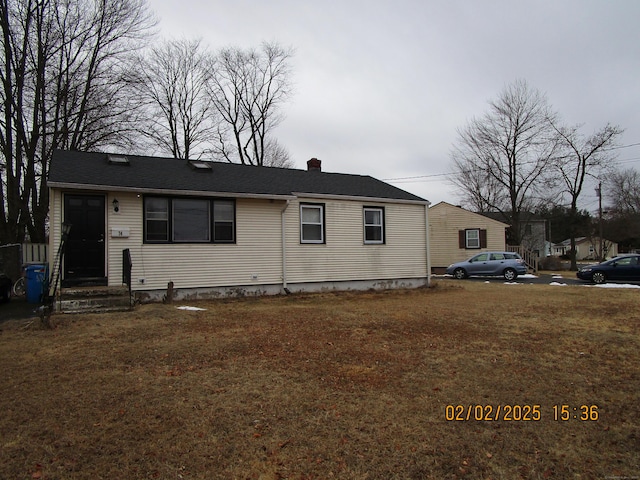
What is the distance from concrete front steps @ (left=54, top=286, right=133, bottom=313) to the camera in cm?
864

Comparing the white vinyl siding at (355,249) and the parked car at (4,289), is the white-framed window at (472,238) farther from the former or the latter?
the parked car at (4,289)

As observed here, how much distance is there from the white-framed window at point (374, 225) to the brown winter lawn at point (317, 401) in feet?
22.0

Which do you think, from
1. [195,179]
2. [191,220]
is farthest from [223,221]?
[195,179]

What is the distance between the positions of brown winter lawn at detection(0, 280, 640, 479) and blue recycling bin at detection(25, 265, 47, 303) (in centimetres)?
441

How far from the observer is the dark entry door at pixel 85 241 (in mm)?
9930

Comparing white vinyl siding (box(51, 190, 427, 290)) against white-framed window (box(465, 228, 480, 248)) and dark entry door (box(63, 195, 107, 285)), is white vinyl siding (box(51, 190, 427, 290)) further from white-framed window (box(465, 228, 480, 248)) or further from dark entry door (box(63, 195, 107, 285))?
white-framed window (box(465, 228, 480, 248))

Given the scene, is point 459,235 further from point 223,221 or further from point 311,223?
point 223,221

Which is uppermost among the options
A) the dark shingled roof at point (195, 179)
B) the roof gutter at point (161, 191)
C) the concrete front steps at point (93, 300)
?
the dark shingled roof at point (195, 179)

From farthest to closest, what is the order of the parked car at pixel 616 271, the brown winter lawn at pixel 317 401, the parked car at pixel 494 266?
the parked car at pixel 494 266, the parked car at pixel 616 271, the brown winter lawn at pixel 317 401

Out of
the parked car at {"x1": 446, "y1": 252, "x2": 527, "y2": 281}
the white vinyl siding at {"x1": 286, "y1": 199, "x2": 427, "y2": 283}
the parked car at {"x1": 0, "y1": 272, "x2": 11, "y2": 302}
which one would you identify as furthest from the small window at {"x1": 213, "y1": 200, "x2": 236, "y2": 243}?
the parked car at {"x1": 446, "y1": 252, "x2": 527, "y2": 281}

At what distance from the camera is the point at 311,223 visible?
13.2 metres

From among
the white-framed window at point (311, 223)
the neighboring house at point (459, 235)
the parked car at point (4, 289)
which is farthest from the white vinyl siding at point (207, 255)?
the neighboring house at point (459, 235)
